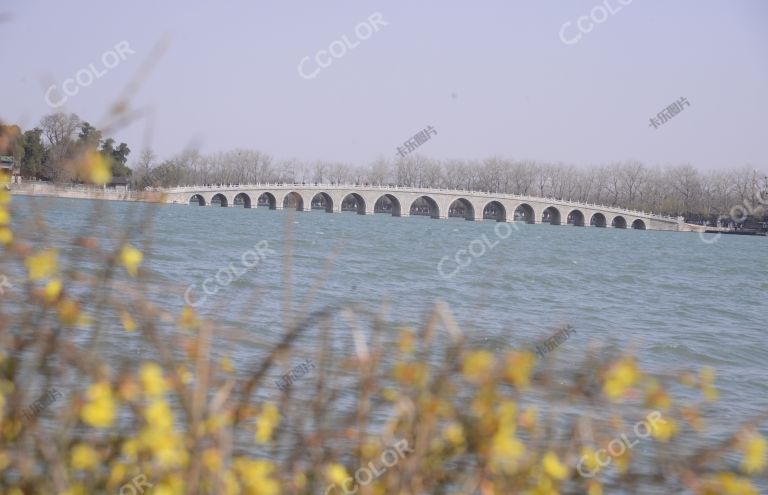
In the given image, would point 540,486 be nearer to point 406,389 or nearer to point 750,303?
point 406,389

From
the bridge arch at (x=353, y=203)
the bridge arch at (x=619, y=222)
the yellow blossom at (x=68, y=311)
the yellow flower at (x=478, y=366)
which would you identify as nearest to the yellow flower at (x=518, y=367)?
the yellow flower at (x=478, y=366)

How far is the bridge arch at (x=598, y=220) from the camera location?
92.1m

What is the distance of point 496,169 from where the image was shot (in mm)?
109250

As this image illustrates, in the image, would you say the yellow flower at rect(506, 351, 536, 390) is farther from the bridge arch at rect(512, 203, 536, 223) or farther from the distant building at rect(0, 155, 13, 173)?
the bridge arch at rect(512, 203, 536, 223)

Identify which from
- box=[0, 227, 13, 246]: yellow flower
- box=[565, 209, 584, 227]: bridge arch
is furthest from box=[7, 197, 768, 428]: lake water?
box=[565, 209, 584, 227]: bridge arch

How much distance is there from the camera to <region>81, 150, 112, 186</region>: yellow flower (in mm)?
1962

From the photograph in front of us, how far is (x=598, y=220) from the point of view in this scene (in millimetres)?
94375

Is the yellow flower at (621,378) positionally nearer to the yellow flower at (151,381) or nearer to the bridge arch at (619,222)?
the yellow flower at (151,381)

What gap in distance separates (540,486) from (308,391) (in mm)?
3195

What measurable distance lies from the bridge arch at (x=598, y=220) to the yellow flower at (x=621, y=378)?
92.1 meters

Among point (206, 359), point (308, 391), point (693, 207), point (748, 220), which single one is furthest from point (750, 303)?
point (693, 207)

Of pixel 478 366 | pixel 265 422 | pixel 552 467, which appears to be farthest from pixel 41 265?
pixel 552 467

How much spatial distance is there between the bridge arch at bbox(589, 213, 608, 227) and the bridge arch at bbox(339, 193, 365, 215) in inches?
949

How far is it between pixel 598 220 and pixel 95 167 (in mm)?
95166
